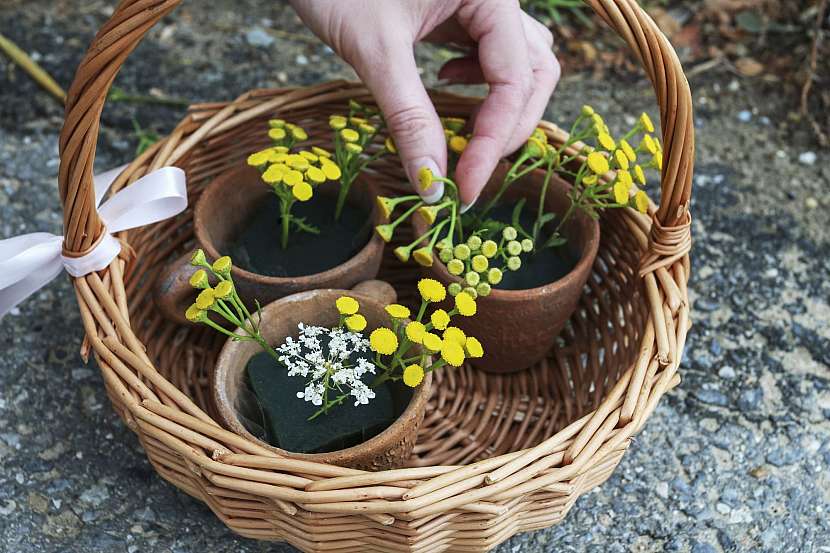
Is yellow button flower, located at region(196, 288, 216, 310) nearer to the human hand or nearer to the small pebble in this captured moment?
the human hand

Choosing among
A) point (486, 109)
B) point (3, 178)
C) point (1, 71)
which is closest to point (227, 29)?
point (1, 71)

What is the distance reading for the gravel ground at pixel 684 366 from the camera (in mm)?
1058

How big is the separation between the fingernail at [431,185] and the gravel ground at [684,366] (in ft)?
1.42

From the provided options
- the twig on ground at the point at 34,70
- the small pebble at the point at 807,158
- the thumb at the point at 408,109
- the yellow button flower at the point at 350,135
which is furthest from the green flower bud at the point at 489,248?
the twig on ground at the point at 34,70

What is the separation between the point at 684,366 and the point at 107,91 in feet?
2.85

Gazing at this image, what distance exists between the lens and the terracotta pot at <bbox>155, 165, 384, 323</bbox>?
101cm

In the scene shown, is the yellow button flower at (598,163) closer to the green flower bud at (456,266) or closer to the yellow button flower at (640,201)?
the yellow button flower at (640,201)

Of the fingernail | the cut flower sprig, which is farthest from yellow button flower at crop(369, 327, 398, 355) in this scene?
the fingernail

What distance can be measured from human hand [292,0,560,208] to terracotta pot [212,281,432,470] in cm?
16

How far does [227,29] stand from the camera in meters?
1.78

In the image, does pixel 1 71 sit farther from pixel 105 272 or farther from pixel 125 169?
pixel 105 272

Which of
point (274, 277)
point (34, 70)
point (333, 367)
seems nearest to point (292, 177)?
point (274, 277)

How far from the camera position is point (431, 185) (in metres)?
1.00

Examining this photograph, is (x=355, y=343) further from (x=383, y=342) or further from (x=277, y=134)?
(x=277, y=134)
